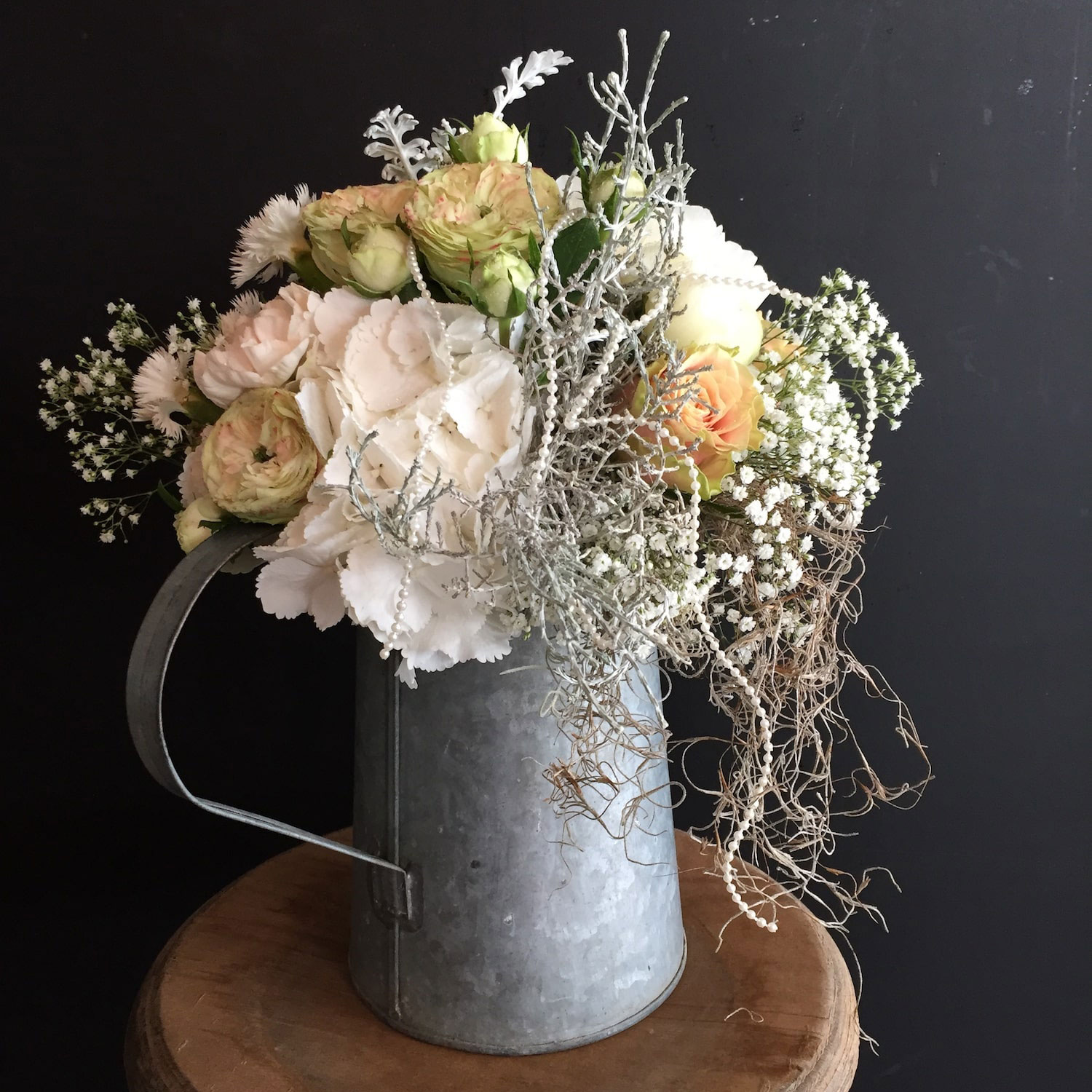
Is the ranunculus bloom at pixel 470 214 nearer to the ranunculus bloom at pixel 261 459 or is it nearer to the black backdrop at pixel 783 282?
the ranunculus bloom at pixel 261 459

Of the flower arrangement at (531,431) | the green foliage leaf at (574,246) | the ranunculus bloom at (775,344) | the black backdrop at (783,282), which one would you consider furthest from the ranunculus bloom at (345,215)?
the black backdrop at (783,282)

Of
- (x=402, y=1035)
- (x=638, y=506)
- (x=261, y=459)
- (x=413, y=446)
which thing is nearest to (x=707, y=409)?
(x=638, y=506)

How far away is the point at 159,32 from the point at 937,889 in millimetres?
1324

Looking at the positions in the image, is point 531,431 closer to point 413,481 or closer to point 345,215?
point 413,481

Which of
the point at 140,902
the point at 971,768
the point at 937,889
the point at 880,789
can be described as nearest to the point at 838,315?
the point at 880,789

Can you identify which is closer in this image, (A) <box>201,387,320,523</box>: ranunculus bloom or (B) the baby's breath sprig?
(A) <box>201,387,320,523</box>: ranunculus bloom

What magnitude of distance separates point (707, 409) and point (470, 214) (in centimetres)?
18

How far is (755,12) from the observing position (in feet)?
3.57

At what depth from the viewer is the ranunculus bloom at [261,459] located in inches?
24.8

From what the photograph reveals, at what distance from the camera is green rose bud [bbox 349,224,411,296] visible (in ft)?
2.01

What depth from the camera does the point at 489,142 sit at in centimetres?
67

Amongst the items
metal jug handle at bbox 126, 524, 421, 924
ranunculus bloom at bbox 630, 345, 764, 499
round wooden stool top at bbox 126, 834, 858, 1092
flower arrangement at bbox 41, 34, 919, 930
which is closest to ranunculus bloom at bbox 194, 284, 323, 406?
flower arrangement at bbox 41, 34, 919, 930

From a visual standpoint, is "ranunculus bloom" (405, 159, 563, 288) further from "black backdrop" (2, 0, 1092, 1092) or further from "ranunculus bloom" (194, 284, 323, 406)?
"black backdrop" (2, 0, 1092, 1092)

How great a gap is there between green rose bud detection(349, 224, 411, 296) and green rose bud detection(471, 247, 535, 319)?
5cm
